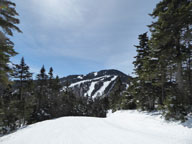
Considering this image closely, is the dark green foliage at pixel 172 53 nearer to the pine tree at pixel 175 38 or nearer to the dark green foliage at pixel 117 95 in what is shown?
the pine tree at pixel 175 38

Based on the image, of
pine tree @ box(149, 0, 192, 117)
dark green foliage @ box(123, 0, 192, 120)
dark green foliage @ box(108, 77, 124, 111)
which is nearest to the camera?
dark green foliage @ box(123, 0, 192, 120)

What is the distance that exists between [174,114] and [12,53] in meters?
14.5

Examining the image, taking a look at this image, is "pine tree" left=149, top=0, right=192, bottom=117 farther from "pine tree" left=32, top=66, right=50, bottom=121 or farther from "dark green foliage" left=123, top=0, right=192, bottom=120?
"pine tree" left=32, top=66, right=50, bottom=121

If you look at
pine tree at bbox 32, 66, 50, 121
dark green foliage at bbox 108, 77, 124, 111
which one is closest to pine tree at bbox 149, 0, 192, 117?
dark green foliage at bbox 108, 77, 124, 111

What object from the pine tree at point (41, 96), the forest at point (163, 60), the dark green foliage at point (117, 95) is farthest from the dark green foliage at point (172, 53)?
the pine tree at point (41, 96)

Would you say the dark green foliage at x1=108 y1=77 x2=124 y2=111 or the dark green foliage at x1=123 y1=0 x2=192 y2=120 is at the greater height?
the dark green foliage at x1=123 y1=0 x2=192 y2=120

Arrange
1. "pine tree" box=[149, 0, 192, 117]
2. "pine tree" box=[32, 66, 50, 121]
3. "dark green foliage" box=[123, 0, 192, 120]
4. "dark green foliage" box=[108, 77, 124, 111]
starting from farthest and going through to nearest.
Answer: "pine tree" box=[32, 66, 50, 121], "dark green foliage" box=[108, 77, 124, 111], "pine tree" box=[149, 0, 192, 117], "dark green foliage" box=[123, 0, 192, 120]

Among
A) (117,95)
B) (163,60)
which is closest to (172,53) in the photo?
(163,60)

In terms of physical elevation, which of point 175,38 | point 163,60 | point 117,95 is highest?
point 175,38

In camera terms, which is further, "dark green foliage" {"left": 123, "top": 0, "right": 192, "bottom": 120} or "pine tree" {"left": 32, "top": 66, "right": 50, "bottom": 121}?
"pine tree" {"left": 32, "top": 66, "right": 50, "bottom": 121}

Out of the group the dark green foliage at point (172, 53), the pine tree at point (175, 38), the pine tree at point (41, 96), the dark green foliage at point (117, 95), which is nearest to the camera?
the dark green foliage at point (172, 53)

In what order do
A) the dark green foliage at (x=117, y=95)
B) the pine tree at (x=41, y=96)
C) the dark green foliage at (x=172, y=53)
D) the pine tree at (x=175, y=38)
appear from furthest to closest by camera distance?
the pine tree at (x=41, y=96) < the dark green foliage at (x=117, y=95) < the pine tree at (x=175, y=38) < the dark green foliage at (x=172, y=53)

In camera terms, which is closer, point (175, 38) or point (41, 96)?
point (175, 38)

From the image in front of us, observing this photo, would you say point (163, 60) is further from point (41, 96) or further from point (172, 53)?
point (41, 96)
